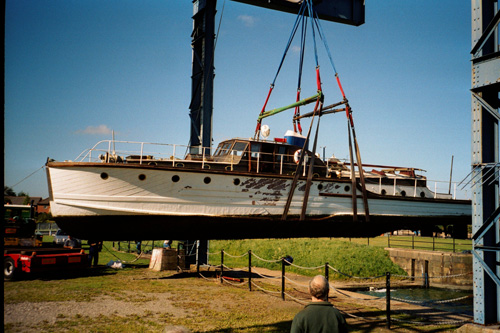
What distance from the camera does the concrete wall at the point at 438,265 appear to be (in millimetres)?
22438

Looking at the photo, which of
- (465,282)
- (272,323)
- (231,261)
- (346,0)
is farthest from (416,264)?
(272,323)

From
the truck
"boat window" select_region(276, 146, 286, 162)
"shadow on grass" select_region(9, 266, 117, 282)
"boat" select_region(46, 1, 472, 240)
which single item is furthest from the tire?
"boat window" select_region(276, 146, 286, 162)

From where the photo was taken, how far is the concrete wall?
22.4 metres

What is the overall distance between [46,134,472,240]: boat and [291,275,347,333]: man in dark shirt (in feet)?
24.4

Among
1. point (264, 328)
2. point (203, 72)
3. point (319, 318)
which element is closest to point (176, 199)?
point (264, 328)

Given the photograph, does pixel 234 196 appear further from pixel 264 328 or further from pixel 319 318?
pixel 319 318

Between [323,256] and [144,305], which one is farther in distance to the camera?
[323,256]

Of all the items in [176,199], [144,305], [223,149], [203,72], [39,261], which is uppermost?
[203,72]

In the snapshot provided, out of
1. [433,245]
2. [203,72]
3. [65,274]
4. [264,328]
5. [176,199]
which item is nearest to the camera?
[264,328]

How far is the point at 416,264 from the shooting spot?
24.3 metres

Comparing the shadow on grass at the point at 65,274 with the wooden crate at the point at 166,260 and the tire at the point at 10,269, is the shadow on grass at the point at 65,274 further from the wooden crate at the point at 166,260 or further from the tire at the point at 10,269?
the wooden crate at the point at 166,260

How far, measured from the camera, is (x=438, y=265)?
77.0ft

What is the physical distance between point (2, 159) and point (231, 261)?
2400 centimetres

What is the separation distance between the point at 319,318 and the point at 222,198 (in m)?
7.76
